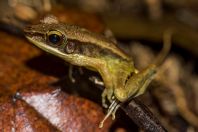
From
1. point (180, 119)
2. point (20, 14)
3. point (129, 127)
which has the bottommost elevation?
point (180, 119)

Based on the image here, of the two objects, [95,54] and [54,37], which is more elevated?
[54,37]

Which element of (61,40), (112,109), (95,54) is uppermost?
(61,40)

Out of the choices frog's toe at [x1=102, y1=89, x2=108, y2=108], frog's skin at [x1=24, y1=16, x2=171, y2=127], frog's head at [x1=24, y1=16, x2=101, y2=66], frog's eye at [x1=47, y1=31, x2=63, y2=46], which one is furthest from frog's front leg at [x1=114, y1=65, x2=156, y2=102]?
frog's eye at [x1=47, y1=31, x2=63, y2=46]

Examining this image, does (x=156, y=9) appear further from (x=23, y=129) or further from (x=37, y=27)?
(x=23, y=129)

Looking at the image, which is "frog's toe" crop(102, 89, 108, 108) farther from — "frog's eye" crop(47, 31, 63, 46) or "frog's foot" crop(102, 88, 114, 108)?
"frog's eye" crop(47, 31, 63, 46)

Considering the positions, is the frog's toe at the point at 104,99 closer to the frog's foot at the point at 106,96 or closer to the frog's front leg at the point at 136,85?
the frog's foot at the point at 106,96

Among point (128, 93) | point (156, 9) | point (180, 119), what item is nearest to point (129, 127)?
point (128, 93)

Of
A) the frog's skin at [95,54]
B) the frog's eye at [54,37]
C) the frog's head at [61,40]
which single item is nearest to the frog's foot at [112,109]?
the frog's skin at [95,54]

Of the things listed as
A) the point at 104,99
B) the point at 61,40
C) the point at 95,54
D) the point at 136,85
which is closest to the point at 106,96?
the point at 104,99

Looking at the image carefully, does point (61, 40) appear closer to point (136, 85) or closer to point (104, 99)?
point (104, 99)
